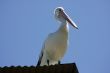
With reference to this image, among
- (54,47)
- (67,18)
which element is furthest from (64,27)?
(54,47)

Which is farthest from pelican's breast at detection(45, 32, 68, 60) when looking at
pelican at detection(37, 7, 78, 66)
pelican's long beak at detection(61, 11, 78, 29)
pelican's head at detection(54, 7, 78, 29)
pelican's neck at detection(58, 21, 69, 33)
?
pelican's head at detection(54, 7, 78, 29)

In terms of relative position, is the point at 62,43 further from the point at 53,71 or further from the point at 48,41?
the point at 53,71

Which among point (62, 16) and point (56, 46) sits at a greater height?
point (62, 16)

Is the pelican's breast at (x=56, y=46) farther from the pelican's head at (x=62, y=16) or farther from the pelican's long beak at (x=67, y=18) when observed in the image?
the pelican's head at (x=62, y=16)

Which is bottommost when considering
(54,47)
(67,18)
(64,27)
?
(54,47)

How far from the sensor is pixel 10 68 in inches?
353

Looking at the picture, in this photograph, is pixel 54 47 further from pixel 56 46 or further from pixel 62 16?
pixel 62 16

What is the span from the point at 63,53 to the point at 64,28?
3.24 feet

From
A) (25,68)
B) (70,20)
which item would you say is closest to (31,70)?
(25,68)

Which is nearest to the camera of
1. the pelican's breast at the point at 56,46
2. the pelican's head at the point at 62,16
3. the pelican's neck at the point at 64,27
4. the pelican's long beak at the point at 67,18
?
the pelican's breast at the point at 56,46

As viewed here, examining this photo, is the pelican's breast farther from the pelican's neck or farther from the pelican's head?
the pelican's head

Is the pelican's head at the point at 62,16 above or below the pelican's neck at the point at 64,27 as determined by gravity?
above

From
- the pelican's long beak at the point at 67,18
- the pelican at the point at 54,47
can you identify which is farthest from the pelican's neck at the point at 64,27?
the pelican's long beak at the point at 67,18

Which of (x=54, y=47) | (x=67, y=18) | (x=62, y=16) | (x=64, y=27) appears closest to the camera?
(x=54, y=47)
